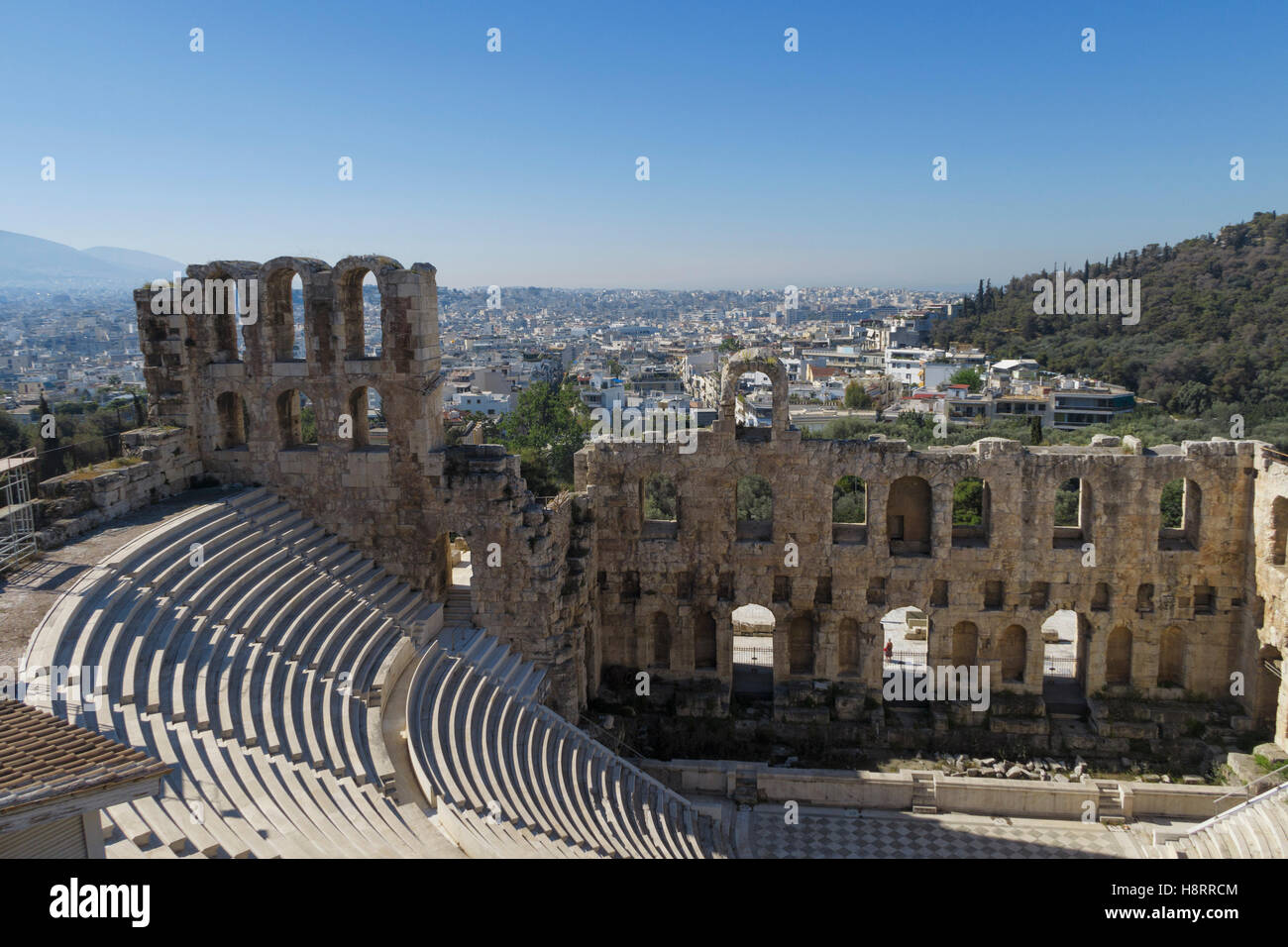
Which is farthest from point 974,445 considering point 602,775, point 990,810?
point 602,775

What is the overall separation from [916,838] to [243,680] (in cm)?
1351

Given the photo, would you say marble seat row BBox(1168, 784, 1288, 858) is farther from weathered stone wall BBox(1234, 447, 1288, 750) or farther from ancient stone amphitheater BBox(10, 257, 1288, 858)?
weathered stone wall BBox(1234, 447, 1288, 750)

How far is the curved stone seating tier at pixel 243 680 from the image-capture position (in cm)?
1182

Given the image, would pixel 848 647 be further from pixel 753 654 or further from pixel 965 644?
pixel 753 654

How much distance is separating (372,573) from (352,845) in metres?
10.2

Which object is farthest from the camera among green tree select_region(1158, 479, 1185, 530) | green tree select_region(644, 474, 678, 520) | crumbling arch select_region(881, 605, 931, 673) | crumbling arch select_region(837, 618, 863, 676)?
green tree select_region(644, 474, 678, 520)

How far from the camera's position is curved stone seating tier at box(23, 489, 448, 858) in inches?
465

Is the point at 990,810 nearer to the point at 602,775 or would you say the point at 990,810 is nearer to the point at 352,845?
the point at 602,775

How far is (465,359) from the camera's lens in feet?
477

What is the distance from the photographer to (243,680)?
15.5 m

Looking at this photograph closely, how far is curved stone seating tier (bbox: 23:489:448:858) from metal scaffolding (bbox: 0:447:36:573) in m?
1.69

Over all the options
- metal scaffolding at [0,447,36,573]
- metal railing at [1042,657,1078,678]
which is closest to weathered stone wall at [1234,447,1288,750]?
metal railing at [1042,657,1078,678]

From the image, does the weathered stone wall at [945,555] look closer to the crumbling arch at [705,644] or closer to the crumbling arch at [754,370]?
the crumbling arch at [754,370]

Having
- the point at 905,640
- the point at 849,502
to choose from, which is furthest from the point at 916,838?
the point at 849,502
